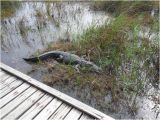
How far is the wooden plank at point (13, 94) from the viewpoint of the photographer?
3.40 meters

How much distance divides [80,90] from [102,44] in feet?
3.99

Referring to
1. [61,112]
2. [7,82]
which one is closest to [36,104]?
[61,112]

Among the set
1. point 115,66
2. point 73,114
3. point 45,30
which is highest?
point 73,114

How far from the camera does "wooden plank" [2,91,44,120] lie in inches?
123

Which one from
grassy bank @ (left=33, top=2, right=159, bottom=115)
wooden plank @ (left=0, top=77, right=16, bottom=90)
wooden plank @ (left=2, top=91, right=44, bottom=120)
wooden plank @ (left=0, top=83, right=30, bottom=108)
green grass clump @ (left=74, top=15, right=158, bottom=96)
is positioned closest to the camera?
wooden plank @ (left=2, top=91, right=44, bottom=120)

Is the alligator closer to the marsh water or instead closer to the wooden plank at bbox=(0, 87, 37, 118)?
the marsh water

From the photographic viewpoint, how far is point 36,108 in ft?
10.8

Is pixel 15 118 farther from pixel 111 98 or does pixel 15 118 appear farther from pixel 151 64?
pixel 151 64

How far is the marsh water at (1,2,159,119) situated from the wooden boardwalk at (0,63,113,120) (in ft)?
2.35

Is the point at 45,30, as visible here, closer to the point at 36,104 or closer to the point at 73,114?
the point at 36,104

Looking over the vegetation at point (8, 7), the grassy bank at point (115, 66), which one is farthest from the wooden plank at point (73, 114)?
the vegetation at point (8, 7)

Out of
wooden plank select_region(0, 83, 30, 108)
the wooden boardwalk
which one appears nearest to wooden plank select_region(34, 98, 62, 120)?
the wooden boardwalk

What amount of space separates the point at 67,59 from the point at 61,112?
1961mm

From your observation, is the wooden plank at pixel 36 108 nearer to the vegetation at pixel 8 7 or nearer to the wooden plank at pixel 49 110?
the wooden plank at pixel 49 110
